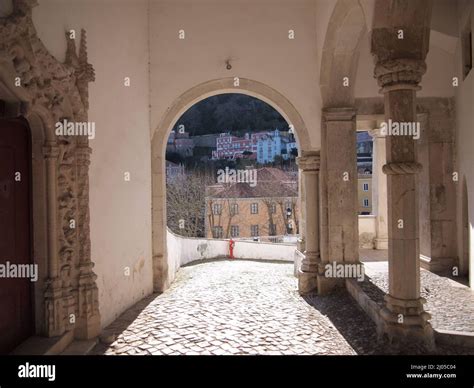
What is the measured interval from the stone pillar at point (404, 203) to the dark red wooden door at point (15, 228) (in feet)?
11.3

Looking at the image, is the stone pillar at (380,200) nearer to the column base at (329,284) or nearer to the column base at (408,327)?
the column base at (329,284)

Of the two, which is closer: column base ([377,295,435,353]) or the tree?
column base ([377,295,435,353])

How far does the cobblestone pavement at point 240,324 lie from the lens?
379 cm

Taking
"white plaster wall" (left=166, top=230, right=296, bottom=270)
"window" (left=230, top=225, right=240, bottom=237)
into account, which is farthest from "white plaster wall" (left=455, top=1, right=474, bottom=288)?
"window" (left=230, top=225, right=240, bottom=237)

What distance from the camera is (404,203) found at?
3484 mm

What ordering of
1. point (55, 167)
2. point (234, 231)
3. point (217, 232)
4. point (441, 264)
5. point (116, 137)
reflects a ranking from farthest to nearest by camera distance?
point (234, 231) < point (217, 232) < point (441, 264) < point (116, 137) < point (55, 167)

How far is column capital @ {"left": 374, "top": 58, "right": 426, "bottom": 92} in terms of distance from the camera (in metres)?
3.42

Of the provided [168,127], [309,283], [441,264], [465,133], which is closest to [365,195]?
[441,264]

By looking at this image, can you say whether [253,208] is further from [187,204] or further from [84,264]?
[84,264]

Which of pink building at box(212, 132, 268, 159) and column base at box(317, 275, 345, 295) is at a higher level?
pink building at box(212, 132, 268, 159)

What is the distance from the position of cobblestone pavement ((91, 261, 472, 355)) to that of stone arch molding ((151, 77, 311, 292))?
64 cm

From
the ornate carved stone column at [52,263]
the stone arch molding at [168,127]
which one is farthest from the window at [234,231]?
the ornate carved stone column at [52,263]

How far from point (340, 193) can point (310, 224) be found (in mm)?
755

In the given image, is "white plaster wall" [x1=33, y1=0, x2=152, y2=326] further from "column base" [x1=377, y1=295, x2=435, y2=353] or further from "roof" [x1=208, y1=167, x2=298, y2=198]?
"roof" [x1=208, y1=167, x2=298, y2=198]
